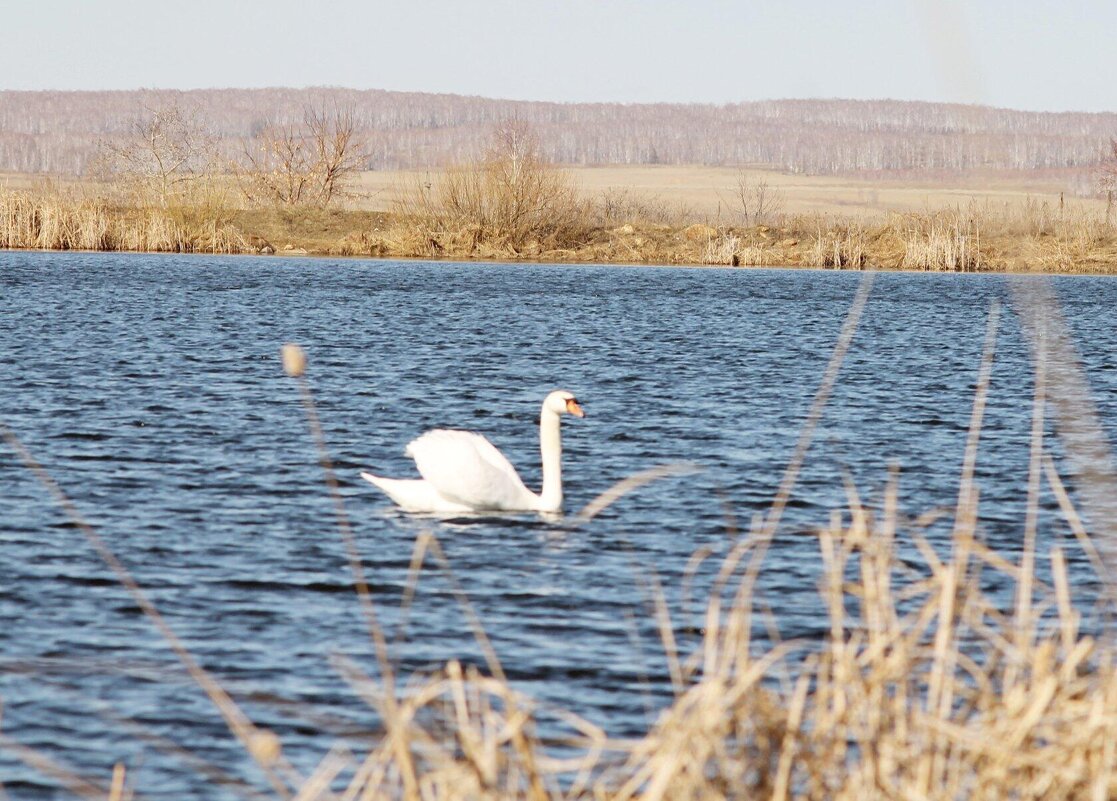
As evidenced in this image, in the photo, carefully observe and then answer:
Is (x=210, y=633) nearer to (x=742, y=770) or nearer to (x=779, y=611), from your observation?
(x=779, y=611)

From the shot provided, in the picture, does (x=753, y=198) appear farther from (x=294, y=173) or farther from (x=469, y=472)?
(x=469, y=472)

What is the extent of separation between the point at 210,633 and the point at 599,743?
541 cm

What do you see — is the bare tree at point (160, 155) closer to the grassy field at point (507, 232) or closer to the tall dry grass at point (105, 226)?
the grassy field at point (507, 232)

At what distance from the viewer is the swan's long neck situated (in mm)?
13836

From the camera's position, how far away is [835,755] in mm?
5355

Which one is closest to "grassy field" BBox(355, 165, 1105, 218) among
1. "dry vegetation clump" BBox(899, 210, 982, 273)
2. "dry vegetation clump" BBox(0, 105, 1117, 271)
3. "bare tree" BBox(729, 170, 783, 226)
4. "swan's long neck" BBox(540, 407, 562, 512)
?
"bare tree" BBox(729, 170, 783, 226)

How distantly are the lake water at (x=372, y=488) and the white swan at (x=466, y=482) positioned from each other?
0.23 metres

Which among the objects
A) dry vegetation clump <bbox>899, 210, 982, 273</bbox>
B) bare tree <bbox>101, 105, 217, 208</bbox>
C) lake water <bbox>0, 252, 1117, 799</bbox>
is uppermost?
bare tree <bbox>101, 105, 217, 208</bbox>

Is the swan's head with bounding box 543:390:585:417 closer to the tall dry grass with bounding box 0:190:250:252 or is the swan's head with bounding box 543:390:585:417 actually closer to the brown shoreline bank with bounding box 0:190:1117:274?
the tall dry grass with bounding box 0:190:250:252

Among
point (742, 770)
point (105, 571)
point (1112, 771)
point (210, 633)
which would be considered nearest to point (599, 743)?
point (742, 770)

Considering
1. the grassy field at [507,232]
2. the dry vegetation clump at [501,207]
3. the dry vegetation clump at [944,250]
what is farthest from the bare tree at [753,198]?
the dry vegetation clump at [501,207]

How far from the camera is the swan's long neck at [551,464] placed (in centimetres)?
1384

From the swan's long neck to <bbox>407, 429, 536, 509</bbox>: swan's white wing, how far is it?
0.14m

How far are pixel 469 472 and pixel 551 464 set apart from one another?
97 centimetres
